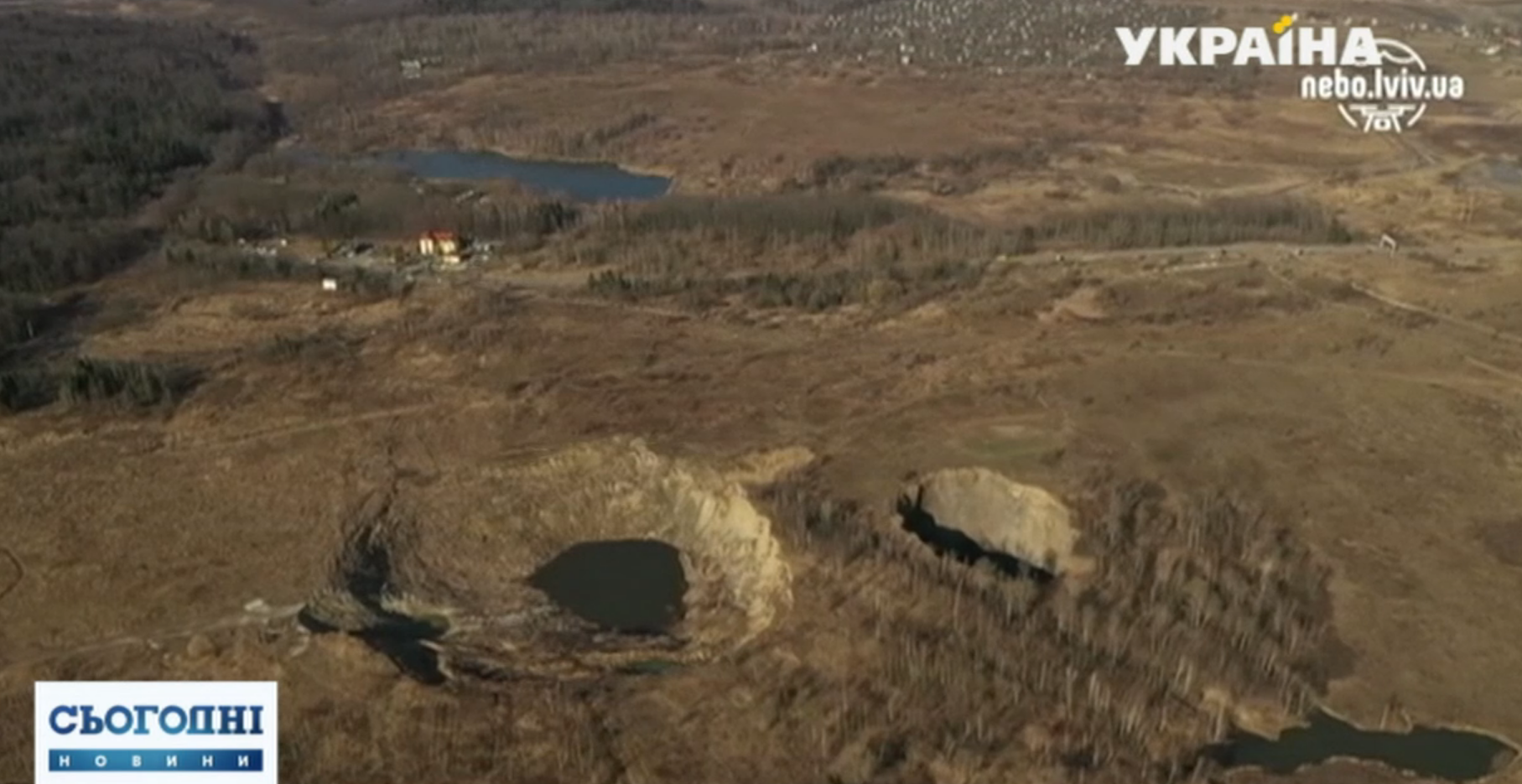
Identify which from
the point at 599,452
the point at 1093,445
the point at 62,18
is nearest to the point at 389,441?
the point at 599,452

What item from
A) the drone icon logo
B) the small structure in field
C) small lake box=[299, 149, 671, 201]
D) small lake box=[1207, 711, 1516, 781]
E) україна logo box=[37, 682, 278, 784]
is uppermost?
the drone icon logo

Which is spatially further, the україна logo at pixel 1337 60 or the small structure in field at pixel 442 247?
the україна logo at pixel 1337 60

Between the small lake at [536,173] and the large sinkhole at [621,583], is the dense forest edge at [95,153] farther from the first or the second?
the large sinkhole at [621,583]

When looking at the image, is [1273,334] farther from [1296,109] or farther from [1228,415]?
[1296,109]

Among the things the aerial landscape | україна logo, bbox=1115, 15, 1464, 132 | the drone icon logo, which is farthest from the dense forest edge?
the drone icon logo

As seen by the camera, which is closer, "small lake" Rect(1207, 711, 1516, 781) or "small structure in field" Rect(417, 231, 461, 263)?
"small lake" Rect(1207, 711, 1516, 781)

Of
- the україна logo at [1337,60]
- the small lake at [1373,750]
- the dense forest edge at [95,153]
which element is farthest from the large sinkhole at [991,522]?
the україна logo at [1337,60]

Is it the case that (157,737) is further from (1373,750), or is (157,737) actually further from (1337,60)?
(1337,60)

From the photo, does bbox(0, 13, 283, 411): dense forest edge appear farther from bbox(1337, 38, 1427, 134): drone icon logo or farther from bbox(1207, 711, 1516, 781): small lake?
bbox(1337, 38, 1427, 134): drone icon logo
